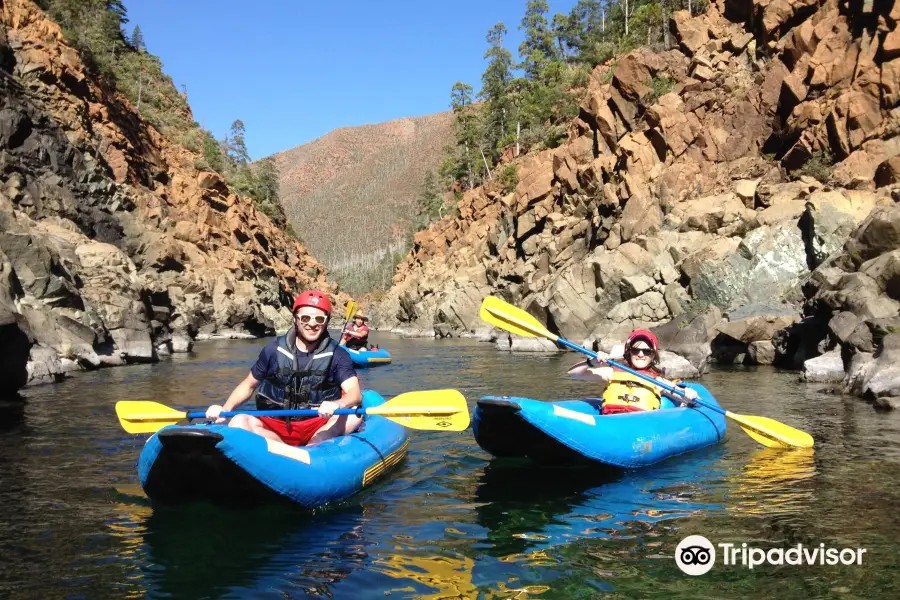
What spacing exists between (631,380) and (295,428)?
3511 mm

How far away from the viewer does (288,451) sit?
482 centimetres

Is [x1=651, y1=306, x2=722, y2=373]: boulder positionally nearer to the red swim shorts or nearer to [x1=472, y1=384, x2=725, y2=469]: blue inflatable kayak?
[x1=472, y1=384, x2=725, y2=469]: blue inflatable kayak

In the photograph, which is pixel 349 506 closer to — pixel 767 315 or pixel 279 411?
pixel 279 411

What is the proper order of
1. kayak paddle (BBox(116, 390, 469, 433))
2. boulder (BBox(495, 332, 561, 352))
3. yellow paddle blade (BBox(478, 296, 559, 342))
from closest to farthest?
1. kayak paddle (BBox(116, 390, 469, 433))
2. yellow paddle blade (BBox(478, 296, 559, 342))
3. boulder (BBox(495, 332, 561, 352))

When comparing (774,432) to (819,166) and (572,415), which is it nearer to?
(572,415)

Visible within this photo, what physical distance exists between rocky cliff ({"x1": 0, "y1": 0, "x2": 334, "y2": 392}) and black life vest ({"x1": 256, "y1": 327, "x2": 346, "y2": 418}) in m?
7.01

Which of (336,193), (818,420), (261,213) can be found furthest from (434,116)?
(818,420)

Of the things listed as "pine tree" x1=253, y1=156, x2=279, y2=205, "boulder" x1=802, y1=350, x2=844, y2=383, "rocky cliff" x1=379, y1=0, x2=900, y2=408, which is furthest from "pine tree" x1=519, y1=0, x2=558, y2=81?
"boulder" x1=802, y1=350, x2=844, y2=383

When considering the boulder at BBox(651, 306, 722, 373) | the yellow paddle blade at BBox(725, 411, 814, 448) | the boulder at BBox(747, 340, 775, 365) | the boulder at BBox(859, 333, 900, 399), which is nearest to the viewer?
the yellow paddle blade at BBox(725, 411, 814, 448)

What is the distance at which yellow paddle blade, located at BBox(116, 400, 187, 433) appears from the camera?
5.66 meters

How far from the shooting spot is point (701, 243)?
76.3 ft

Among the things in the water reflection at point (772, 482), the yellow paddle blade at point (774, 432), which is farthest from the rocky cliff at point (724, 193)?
the water reflection at point (772, 482)

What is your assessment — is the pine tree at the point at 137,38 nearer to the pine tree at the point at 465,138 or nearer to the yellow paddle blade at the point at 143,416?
the pine tree at the point at 465,138

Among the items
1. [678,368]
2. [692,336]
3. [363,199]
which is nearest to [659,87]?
[692,336]
